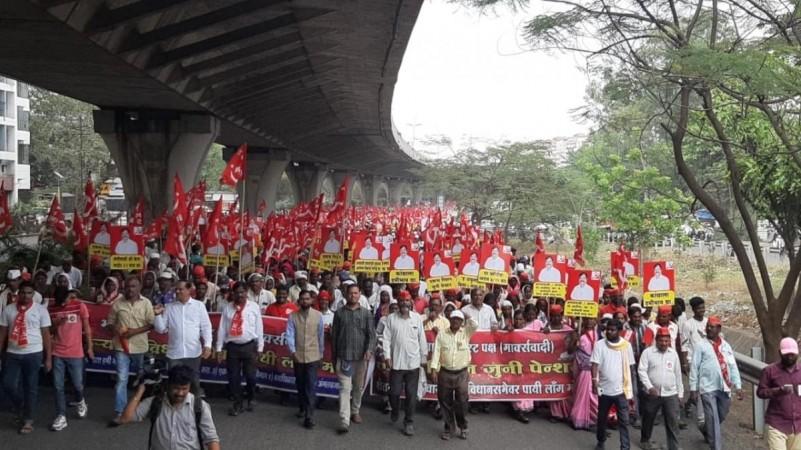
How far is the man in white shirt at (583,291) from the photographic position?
30.8ft

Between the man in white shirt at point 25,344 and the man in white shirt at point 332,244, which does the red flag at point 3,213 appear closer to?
the man in white shirt at point 25,344

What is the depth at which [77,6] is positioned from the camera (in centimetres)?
1059

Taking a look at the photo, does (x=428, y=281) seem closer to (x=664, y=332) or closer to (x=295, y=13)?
(x=664, y=332)

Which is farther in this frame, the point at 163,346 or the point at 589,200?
the point at 589,200

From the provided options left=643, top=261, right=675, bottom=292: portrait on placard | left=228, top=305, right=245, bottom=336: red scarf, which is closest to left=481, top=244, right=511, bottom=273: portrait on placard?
left=643, top=261, right=675, bottom=292: portrait on placard

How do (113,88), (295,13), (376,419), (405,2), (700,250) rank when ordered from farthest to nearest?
(700,250) < (113,88) < (295,13) < (405,2) < (376,419)

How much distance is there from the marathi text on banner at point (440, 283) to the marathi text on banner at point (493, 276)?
1.31 feet

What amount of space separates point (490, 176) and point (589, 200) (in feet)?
15.4

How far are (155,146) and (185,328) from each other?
14989mm

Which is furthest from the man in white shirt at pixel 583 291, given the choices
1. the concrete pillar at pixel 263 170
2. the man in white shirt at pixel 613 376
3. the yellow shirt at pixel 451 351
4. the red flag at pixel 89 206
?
the concrete pillar at pixel 263 170

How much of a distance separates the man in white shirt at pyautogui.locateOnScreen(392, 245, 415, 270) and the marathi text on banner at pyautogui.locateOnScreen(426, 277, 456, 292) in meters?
0.83

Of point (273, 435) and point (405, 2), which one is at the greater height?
point (405, 2)

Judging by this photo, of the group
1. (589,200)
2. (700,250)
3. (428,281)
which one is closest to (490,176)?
(589,200)

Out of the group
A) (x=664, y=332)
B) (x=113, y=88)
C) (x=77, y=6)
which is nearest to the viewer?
(x=664, y=332)
